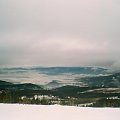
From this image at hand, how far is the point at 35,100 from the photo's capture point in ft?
363

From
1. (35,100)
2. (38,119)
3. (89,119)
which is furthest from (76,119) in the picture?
(35,100)

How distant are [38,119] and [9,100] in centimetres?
6957

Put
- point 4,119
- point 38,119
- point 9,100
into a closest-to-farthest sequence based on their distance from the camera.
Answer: point 4,119 → point 38,119 → point 9,100

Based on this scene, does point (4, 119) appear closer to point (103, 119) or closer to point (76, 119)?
point (76, 119)

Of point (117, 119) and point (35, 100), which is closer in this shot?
point (117, 119)

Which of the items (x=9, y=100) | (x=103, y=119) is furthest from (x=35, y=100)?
(x=103, y=119)

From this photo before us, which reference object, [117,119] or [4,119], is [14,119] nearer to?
[4,119]

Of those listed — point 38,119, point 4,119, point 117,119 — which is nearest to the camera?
point 4,119

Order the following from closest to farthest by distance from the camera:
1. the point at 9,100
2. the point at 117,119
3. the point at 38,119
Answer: the point at 38,119 < the point at 117,119 < the point at 9,100

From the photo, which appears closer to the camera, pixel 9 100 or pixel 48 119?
pixel 48 119

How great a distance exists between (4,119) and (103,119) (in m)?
10.9

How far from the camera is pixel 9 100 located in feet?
337

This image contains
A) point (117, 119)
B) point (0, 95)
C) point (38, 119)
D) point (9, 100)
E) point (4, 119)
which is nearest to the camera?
point (4, 119)

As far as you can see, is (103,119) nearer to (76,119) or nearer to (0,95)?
(76,119)
